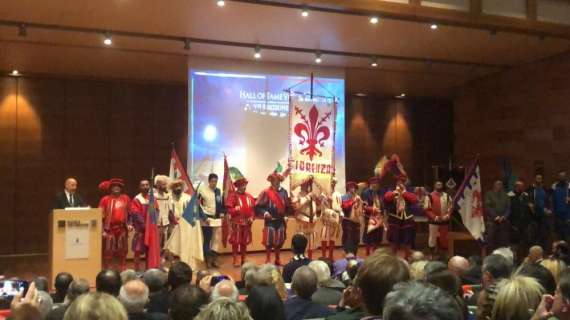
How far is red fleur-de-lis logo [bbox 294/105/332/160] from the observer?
365 inches

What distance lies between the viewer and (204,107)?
9875 mm

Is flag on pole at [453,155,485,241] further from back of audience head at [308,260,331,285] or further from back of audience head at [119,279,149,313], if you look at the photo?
back of audience head at [119,279,149,313]

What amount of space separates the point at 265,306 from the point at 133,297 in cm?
68

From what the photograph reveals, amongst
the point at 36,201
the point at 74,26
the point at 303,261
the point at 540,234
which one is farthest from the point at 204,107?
the point at 540,234

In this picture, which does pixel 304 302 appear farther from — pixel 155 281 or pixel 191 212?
pixel 191 212

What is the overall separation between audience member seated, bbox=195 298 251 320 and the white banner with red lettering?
7173mm

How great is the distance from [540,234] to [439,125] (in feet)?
14.0

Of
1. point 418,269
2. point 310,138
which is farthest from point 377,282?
point 310,138

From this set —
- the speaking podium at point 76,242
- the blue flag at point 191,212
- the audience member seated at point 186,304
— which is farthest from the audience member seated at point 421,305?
the blue flag at point 191,212

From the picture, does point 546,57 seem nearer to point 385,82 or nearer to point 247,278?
point 385,82

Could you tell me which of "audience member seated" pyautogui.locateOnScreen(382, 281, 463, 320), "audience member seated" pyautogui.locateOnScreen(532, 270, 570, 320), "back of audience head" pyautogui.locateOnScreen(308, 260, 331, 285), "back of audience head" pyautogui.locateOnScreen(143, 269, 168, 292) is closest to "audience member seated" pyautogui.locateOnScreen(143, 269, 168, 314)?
"back of audience head" pyautogui.locateOnScreen(143, 269, 168, 292)

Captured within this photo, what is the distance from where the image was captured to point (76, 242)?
22.6 ft

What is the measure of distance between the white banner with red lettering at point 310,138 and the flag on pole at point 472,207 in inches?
75.4

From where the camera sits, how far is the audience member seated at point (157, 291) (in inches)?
139
